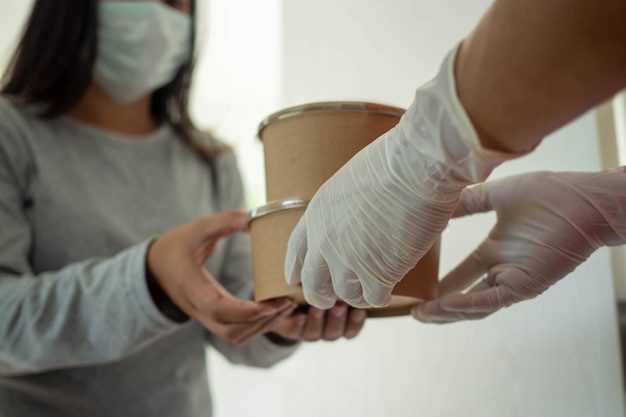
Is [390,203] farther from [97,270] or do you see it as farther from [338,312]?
[97,270]

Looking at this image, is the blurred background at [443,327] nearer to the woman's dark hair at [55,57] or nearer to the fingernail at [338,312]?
the woman's dark hair at [55,57]

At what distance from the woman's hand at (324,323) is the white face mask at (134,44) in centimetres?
61

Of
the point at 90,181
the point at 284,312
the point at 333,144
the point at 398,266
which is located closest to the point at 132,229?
the point at 90,181

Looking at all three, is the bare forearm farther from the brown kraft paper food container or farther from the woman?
the woman

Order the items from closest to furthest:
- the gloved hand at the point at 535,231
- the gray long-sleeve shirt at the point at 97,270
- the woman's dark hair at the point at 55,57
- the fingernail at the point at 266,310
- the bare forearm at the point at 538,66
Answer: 1. the bare forearm at the point at 538,66
2. the gloved hand at the point at 535,231
3. the fingernail at the point at 266,310
4. the gray long-sleeve shirt at the point at 97,270
5. the woman's dark hair at the point at 55,57

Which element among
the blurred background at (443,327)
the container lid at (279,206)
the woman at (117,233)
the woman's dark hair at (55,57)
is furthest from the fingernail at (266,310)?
the woman's dark hair at (55,57)

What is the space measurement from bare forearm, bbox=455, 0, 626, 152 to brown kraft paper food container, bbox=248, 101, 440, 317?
24cm

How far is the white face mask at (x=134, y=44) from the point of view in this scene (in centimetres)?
108

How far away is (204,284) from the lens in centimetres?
74

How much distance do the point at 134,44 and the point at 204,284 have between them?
0.57m

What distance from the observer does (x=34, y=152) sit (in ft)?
3.25

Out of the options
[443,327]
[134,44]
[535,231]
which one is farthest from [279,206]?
[134,44]

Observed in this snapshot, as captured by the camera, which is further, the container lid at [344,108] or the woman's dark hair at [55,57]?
the woman's dark hair at [55,57]

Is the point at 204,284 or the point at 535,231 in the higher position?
the point at 535,231
